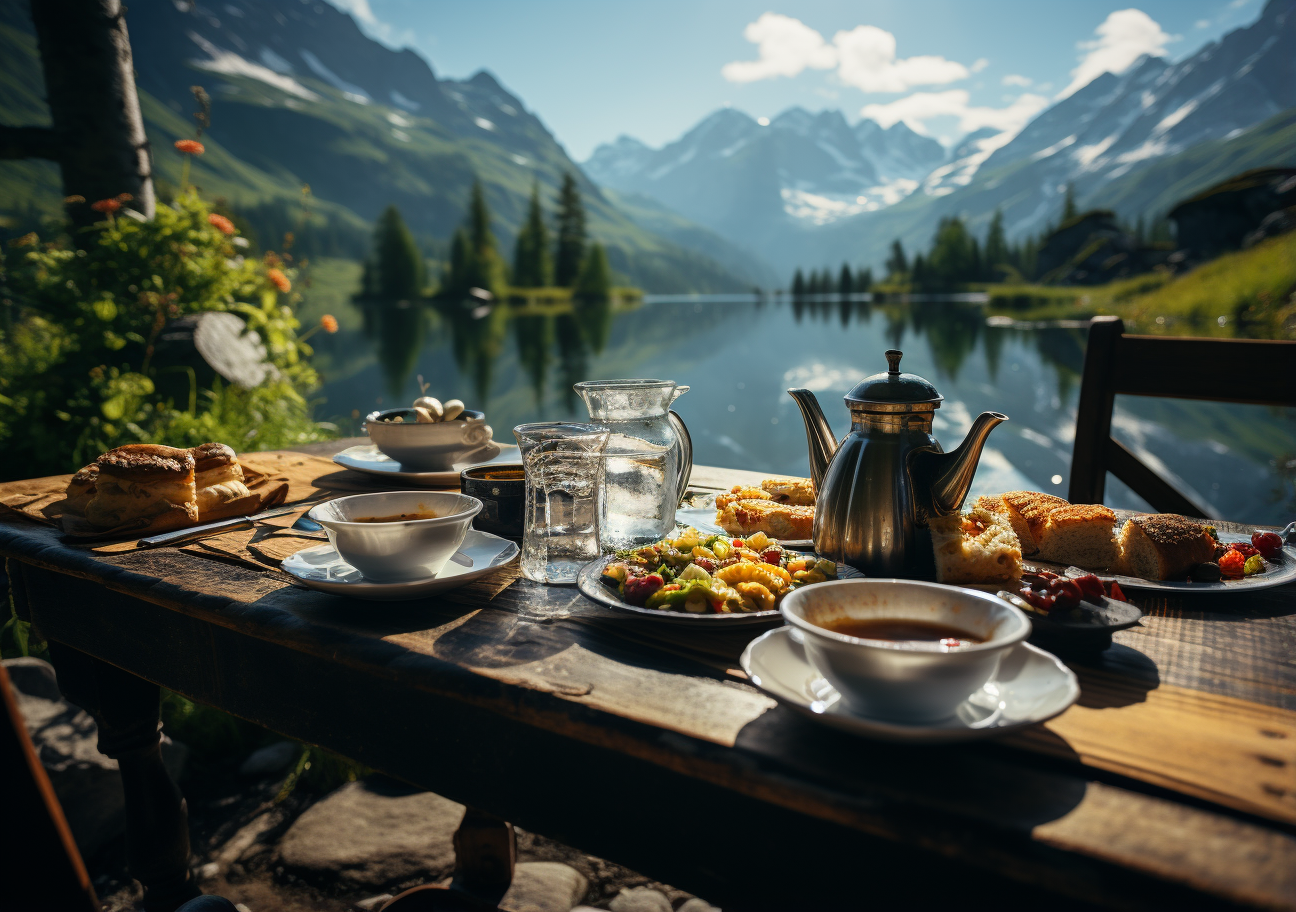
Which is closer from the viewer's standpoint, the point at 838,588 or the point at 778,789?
the point at 778,789

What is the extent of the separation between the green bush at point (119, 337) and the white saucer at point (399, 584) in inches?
160

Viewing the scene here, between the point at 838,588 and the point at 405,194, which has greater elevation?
the point at 405,194

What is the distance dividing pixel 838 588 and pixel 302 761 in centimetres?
305

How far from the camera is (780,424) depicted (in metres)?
14.1

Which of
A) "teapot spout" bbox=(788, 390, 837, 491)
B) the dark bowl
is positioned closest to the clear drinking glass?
the dark bowl

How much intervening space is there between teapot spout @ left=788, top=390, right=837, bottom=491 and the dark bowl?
2.15ft

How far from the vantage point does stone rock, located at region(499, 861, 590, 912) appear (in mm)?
2355

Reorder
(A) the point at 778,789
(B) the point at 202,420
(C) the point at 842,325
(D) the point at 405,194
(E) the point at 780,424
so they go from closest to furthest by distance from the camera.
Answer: (A) the point at 778,789, (B) the point at 202,420, (E) the point at 780,424, (C) the point at 842,325, (D) the point at 405,194

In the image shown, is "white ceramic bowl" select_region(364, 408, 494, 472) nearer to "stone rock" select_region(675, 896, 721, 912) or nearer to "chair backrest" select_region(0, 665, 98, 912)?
"chair backrest" select_region(0, 665, 98, 912)

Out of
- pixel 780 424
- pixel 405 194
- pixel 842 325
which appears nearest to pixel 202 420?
pixel 780 424

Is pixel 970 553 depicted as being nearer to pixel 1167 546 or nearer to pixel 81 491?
pixel 1167 546

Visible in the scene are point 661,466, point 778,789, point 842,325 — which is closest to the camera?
point 778,789

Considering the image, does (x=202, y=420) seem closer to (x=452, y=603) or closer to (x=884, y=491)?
(x=452, y=603)

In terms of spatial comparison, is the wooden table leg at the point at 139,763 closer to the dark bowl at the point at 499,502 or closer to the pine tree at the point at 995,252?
the dark bowl at the point at 499,502
